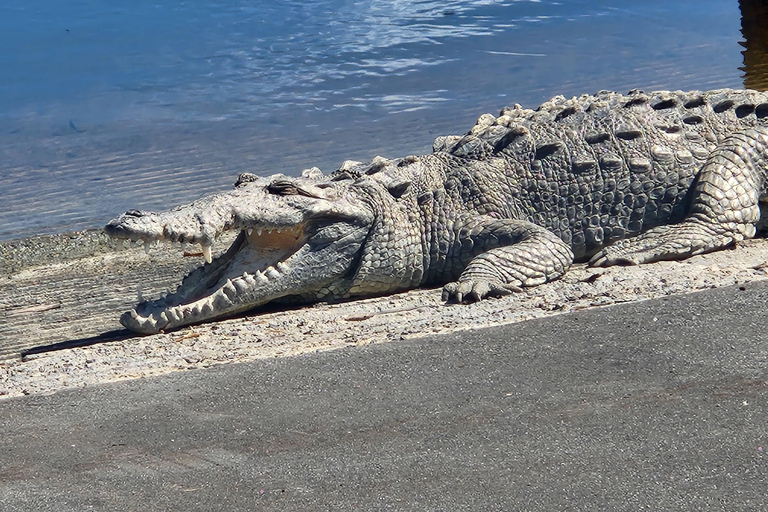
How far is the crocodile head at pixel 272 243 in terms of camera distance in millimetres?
6410

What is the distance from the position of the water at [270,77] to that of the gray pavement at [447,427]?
7087mm

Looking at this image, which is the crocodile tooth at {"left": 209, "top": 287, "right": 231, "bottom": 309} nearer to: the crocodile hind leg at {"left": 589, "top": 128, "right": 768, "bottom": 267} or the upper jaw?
the upper jaw

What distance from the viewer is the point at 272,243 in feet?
23.3

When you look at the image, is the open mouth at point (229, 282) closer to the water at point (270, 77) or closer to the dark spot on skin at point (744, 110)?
the dark spot on skin at point (744, 110)

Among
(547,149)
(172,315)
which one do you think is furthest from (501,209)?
(172,315)

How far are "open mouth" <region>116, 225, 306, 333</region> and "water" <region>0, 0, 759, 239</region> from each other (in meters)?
5.08

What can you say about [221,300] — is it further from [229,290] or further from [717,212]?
[717,212]

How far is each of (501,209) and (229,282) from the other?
7.71 ft

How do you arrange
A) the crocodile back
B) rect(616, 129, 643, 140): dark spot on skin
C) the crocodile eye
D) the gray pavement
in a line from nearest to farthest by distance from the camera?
the gray pavement
the crocodile eye
the crocodile back
rect(616, 129, 643, 140): dark spot on skin

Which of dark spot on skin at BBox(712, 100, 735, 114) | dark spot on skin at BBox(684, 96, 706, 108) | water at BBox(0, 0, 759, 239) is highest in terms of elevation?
dark spot on skin at BBox(684, 96, 706, 108)

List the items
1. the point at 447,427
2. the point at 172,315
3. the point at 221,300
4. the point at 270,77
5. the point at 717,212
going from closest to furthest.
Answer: the point at 447,427, the point at 172,315, the point at 221,300, the point at 717,212, the point at 270,77

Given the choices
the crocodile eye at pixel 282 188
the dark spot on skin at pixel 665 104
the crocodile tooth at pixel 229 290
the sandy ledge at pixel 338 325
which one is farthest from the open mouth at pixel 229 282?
the dark spot on skin at pixel 665 104

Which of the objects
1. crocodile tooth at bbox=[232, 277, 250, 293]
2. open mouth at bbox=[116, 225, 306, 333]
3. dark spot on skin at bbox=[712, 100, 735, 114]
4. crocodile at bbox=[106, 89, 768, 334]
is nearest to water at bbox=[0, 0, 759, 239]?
open mouth at bbox=[116, 225, 306, 333]

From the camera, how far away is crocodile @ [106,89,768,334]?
6.76 metres
